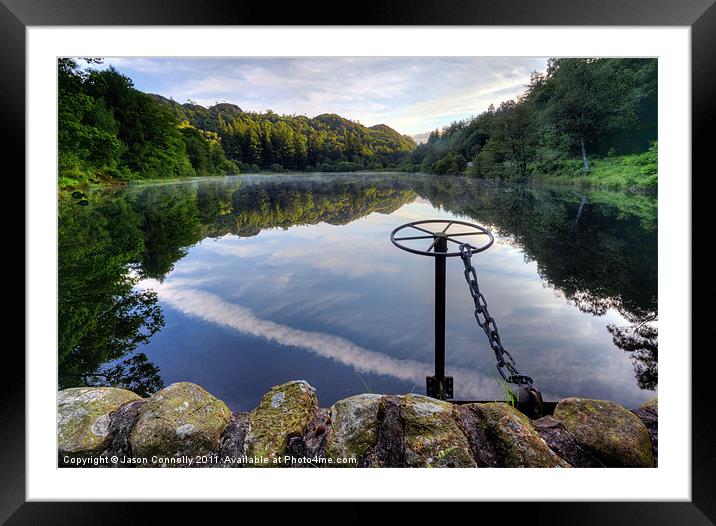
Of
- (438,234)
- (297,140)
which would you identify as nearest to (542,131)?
(297,140)

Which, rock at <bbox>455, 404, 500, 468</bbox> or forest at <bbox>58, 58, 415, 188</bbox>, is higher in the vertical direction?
forest at <bbox>58, 58, 415, 188</bbox>

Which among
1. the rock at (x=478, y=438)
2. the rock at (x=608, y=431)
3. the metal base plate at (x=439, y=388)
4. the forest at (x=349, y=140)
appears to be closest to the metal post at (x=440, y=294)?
the metal base plate at (x=439, y=388)

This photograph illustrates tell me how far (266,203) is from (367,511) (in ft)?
16.8

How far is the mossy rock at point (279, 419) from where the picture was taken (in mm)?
1337

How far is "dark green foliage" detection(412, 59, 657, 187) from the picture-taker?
11.5 feet

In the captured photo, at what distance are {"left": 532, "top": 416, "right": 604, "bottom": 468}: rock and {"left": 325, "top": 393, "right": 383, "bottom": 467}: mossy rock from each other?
2.30 ft

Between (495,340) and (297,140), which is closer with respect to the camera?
(495,340)

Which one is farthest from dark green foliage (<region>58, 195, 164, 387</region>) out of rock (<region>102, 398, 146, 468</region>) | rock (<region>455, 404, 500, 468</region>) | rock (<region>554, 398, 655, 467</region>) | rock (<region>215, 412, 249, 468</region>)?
rock (<region>554, 398, 655, 467</region>)

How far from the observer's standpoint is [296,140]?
4590 mm

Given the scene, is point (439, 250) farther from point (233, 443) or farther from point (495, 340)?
point (233, 443)

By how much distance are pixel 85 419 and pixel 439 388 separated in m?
1.64

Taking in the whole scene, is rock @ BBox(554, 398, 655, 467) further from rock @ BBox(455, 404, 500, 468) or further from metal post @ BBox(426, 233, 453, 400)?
metal post @ BBox(426, 233, 453, 400)
